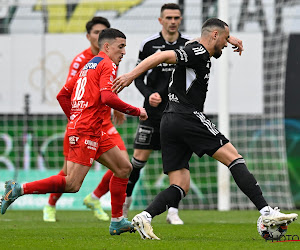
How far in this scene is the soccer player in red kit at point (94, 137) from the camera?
5.91 m

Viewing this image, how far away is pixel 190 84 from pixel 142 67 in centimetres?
59

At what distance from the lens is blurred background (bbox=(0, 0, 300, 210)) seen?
1182cm

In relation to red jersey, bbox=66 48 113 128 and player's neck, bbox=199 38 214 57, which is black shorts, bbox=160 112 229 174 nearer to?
player's neck, bbox=199 38 214 57

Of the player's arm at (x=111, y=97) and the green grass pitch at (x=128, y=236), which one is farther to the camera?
the player's arm at (x=111, y=97)

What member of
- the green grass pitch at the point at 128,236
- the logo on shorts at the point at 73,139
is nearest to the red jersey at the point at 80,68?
the green grass pitch at the point at 128,236

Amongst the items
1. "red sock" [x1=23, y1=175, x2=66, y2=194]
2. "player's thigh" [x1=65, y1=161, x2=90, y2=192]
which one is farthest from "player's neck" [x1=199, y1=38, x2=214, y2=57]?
"red sock" [x1=23, y1=175, x2=66, y2=194]

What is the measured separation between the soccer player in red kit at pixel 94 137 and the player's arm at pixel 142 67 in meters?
0.49

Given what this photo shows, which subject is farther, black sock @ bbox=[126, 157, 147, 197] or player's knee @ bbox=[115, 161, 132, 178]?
black sock @ bbox=[126, 157, 147, 197]

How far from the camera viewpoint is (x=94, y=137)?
6.15 meters

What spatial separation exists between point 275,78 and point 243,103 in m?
0.69

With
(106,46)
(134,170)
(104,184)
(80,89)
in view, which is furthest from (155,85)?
(80,89)

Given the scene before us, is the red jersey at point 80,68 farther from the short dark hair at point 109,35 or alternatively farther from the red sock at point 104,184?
the short dark hair at point 109,35

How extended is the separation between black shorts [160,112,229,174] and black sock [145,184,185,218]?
21cm

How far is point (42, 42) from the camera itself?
12109 millimetres
